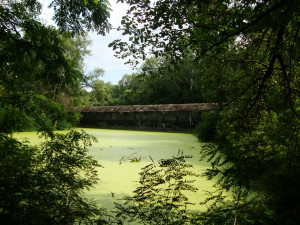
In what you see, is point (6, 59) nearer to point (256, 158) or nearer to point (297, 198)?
point (256, 158)

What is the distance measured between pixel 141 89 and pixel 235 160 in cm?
2501

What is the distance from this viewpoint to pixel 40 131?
89.6 inches

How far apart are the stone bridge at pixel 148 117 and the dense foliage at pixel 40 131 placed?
10.3m

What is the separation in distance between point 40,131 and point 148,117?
13.0 m

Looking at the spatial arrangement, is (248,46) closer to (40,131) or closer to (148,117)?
(40,131)

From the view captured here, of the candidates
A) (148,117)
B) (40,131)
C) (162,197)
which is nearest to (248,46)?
(162,197)

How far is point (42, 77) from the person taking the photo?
238 centimetres

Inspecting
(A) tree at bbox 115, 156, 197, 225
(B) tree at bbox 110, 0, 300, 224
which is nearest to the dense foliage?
(A) tree at bbox 115, 156, 197, 225

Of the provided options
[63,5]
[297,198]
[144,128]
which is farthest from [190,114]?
[297,198]

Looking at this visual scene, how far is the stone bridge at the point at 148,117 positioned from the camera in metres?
13.6

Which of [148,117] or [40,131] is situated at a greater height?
[148,117]

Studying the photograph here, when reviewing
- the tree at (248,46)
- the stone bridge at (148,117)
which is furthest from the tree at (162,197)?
the stone bridge at (148,117)

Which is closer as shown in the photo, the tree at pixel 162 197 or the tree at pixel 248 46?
the tree at pixel 248 46

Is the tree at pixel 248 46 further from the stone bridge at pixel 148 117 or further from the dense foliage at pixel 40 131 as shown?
the stone bridge at pixel 148 117
